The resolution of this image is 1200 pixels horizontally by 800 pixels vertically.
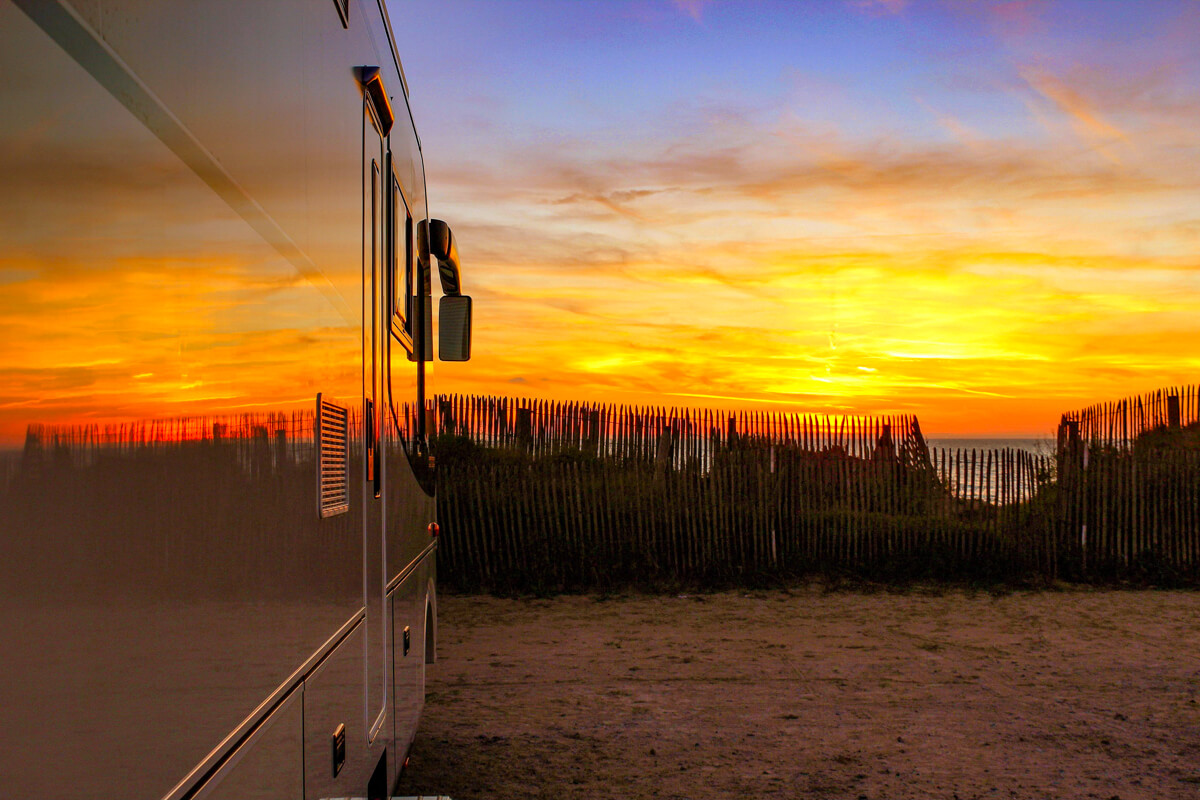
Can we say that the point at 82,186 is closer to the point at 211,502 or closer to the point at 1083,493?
the point at 211,502

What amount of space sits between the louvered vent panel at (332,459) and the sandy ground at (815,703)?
275 cm

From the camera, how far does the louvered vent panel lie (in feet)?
6.61

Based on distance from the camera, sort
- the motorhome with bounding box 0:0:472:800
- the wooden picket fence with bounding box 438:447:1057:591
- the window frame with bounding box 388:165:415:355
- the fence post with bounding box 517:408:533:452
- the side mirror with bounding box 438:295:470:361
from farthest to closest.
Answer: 1. the fence post with bounding box 517:408:533:452
2. the wooden picket fence with bounding box 438:447:1057:591
3. the side mirror with bounding box 438:295:470:361
4. the window frame with bounding box 388:165:415:355
5. the motorhome with bounding box 0:0:472:800

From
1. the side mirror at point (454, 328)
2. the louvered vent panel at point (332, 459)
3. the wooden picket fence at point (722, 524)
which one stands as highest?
the side mirror at point (454, 328)

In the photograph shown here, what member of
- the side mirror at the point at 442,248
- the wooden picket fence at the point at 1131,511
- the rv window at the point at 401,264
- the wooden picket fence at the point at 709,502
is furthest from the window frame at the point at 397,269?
the wooden picket fence at the point at 1131,511

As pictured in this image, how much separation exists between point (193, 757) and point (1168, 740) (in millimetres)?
5380

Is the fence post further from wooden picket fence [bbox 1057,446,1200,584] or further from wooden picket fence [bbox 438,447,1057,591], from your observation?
wooden picket fence [bbox 1057,446,1200,584]

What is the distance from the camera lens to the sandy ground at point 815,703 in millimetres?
4691

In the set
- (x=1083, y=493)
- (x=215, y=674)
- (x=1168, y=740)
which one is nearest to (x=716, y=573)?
(x=1083, y=493)

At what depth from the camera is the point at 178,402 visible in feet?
4.03

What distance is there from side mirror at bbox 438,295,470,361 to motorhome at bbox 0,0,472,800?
2.24 m

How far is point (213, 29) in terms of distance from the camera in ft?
4.42

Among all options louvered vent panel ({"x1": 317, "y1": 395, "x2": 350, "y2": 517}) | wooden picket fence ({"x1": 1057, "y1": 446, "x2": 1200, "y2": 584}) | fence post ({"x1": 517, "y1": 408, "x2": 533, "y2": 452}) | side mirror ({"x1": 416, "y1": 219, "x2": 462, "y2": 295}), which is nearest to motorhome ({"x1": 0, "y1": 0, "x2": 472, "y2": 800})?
louvered vent panel ({"x1": 317, "y1": 395, "x2": 350, "y2": 517})

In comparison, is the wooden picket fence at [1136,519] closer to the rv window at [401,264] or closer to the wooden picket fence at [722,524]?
the wooden picket fence at [722,524]
